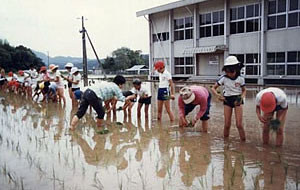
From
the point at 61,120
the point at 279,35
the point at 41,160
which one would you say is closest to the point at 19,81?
the point at 61,120

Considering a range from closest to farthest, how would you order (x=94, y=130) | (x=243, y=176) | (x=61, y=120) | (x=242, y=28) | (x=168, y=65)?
(x=243, y=176) → (x=94, y=130) → (x=61, y=120) → (x=242, y=28) → (x=168, y=65)

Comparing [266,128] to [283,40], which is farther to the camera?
[283,40]

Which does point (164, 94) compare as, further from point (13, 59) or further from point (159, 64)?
point (13, 59)

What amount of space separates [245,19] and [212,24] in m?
3.31

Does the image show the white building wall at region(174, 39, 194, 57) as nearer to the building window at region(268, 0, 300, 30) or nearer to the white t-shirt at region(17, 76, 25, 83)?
the building window at region(268, 0, 300, 30)

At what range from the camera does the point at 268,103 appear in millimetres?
5102

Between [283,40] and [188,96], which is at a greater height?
[283,40]

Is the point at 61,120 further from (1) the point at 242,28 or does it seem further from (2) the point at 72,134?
(1) the point at 242,28

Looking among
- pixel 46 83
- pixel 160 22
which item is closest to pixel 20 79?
pixel 46 83

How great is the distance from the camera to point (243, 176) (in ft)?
13.9

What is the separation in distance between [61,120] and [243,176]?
6021 millimetres

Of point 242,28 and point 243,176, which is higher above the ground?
point 242,28

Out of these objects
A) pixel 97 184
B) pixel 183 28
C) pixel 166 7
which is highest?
pixel 166 7

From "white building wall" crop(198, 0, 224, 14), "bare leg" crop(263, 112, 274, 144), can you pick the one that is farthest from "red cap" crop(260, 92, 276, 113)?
"white building wall" crop(198, 0, 224, 14)
